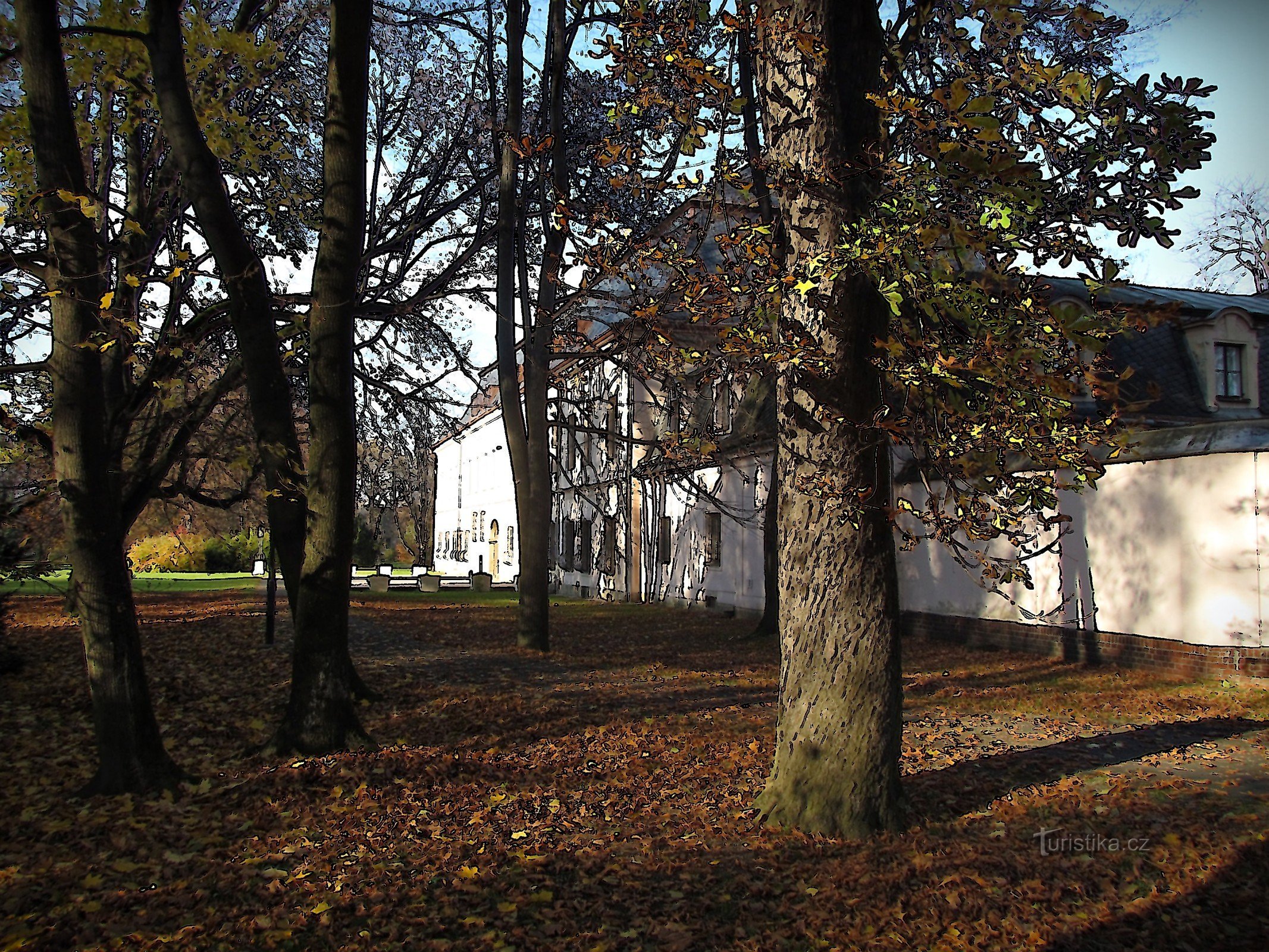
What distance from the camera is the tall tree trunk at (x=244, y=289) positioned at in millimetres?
7148

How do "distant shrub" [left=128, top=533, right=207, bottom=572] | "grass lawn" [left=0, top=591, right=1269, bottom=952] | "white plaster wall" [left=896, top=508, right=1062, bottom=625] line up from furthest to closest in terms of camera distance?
"distant shrub" [left=128, top=533, right=207, bottom=572] < "white plaster wall" [left=896, top=508, right=1062, bottom=625] < "grass lawn" [left=0, top=591, right=1269, bottom=952]

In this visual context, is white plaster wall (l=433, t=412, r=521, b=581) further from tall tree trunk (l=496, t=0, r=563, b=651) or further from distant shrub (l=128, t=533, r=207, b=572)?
tall tree trunk (l=496, t=0, r=563, b=651)

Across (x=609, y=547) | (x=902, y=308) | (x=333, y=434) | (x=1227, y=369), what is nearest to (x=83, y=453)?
(x=333, y=434)

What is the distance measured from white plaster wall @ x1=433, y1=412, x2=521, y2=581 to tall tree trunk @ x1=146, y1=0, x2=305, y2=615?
90.0 ft

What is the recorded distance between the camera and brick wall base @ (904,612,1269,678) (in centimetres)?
1094

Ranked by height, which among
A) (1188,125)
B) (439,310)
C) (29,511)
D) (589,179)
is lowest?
(29,511)

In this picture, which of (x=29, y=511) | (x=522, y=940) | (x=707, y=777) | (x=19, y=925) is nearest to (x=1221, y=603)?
(x=707, y=777)

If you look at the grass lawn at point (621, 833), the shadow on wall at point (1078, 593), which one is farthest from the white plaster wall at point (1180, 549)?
the grass lawn at point (621, 833)

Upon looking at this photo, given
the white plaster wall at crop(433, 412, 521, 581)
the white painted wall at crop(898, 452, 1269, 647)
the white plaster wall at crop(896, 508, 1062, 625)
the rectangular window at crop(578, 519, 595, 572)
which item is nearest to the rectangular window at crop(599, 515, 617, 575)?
the rectangular window at crop(578, 519, 595, 572)

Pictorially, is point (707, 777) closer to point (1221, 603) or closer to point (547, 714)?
point (547, 714)

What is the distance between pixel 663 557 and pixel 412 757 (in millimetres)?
18280

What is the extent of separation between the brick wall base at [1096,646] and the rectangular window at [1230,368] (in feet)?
31.4

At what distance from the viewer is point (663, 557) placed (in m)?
25.4

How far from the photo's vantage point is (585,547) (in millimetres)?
30484
